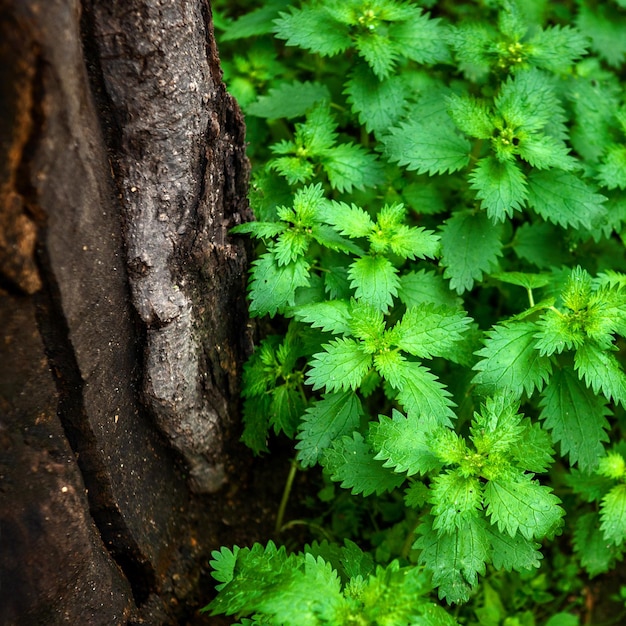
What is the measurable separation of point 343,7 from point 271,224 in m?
1.04

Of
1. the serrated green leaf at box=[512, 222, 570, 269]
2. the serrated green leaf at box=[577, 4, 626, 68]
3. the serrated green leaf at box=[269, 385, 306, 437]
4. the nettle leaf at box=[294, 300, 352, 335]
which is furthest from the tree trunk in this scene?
the serrated green leaf at box=[577, 4, 626, 68]

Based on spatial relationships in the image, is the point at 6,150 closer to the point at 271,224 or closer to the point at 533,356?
the point at 271,224

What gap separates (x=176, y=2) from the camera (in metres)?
1.87

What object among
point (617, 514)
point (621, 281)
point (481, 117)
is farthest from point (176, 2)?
point (617, 514)

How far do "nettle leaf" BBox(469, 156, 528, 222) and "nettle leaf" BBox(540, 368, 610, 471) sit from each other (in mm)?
666

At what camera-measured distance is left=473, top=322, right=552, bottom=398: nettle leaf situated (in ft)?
7.68

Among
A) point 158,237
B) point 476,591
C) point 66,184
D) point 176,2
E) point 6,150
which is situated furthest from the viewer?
point 476,591

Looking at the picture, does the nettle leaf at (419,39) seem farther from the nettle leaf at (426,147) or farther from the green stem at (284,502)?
the green stem at (284,502)

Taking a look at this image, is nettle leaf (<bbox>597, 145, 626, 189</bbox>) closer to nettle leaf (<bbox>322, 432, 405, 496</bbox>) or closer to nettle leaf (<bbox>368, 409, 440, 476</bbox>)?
nettle leaf (<bbox>368, 409, 440, 476</bbox>)

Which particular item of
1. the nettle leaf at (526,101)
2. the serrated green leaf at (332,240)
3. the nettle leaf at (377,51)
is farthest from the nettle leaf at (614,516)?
the nettle leaf at (377,51)

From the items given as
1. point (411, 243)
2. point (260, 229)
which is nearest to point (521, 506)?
point (411, 243)

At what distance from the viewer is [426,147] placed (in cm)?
271

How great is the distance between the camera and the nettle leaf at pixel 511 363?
2.34 m

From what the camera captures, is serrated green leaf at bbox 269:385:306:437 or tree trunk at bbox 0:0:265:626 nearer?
tree trunk at bbox 0:0:265:626
